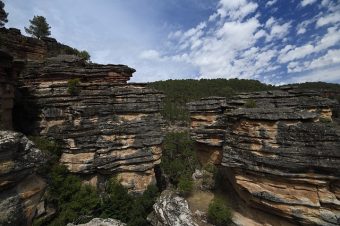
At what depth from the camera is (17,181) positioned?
12289 mm

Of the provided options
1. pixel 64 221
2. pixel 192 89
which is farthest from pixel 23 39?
pixel 192 89

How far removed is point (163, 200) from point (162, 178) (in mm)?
10962

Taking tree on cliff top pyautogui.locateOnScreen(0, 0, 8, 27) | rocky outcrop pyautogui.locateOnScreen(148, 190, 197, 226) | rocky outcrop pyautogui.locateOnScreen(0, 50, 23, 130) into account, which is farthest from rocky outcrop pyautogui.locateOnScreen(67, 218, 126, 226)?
tree on cliff top pyautogui.locateOnScreen(0, 0, 8, 27)

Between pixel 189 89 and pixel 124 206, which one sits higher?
pixel 189 89

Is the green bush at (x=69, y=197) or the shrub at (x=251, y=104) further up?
the shrub at (x=251, y=104)

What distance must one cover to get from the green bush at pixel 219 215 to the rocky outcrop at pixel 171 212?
184 centimetres

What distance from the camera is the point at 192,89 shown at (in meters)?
98.8

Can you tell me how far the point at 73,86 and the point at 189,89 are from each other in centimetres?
7584

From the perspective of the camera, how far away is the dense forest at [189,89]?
88.5 metres

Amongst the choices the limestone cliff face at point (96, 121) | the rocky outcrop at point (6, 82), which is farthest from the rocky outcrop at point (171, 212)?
the rocky outcrop at point (6, 82)

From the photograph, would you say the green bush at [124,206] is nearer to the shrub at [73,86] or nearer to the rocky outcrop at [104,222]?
the rocky outcrop at [104,222]

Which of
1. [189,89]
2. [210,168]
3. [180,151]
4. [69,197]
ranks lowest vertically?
→ [180,151]

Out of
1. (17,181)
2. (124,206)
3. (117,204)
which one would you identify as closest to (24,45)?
(117,204)

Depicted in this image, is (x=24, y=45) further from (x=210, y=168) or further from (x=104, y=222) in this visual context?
(x=210, y=168)
